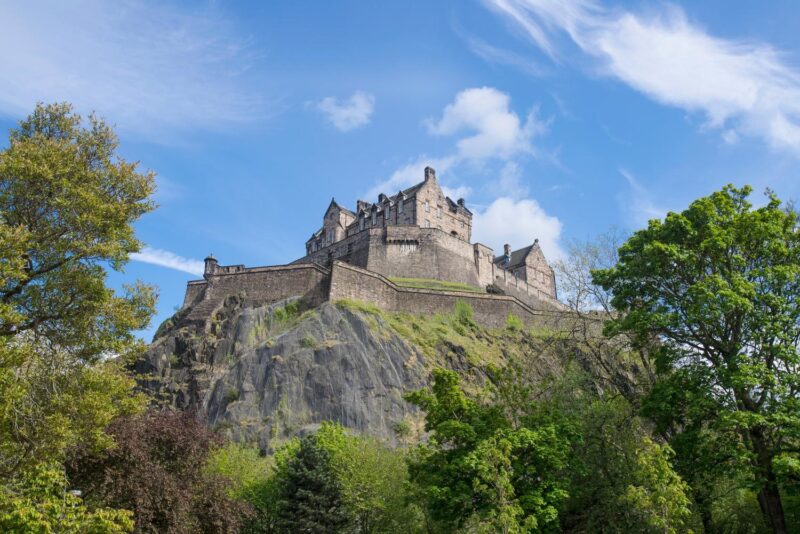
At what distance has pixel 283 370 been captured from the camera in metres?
40.7

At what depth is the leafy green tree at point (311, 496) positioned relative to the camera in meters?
25.4

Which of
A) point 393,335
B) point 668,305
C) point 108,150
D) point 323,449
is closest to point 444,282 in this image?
point 393,335

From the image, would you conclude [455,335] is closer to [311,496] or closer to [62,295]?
[311,496]

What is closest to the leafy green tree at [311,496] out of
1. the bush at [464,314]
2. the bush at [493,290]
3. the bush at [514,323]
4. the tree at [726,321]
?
A: the tree at [726,321]

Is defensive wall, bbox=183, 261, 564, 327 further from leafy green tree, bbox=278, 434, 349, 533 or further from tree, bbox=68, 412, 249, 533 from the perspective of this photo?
tree, bbox=68, 412, 249, 533

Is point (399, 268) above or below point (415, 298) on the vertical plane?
above

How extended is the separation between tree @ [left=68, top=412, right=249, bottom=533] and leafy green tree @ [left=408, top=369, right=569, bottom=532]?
270 inches

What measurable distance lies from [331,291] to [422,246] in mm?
16339

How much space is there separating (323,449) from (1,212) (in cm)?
1586

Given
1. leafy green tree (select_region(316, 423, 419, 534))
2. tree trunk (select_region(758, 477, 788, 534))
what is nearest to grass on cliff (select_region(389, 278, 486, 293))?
leafy green tree (select_region(316, 423, 419, 534))

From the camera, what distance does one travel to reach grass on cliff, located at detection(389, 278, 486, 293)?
55.2 meters

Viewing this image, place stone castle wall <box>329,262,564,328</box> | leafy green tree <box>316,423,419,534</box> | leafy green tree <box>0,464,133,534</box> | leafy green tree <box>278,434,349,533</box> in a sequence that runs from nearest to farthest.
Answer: leafy green tree <box>0,464,133,534</box> < leafy green tree <box>316,423,419,534</box> < leafy green tree <box>278,434,349,533</box> < stone castle wall <box>329,262,564,328</box>

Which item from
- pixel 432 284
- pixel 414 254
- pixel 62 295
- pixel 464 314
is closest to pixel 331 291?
pixel 464 314

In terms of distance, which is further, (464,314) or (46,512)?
(464,314)
